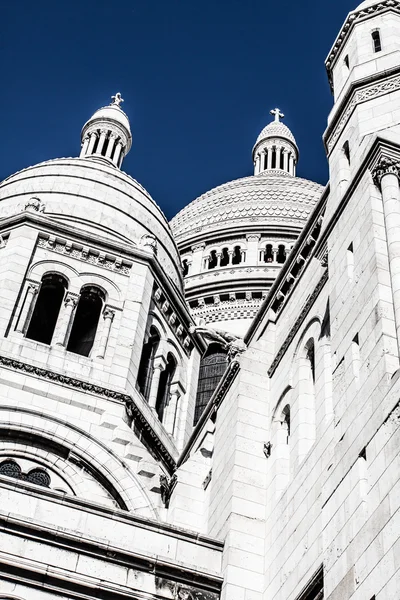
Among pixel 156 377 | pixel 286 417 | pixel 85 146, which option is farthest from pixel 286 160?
pixel 286 417

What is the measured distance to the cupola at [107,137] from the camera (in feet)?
140

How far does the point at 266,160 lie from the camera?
67.8 m

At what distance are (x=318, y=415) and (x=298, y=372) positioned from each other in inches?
70.5

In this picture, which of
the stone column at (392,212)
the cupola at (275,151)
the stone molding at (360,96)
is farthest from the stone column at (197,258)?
the stone column at (392,212)

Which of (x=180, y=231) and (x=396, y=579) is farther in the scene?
(x=180, y=231)

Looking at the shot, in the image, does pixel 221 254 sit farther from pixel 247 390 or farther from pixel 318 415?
pixel 318 415

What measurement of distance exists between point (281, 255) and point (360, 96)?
28.5 m

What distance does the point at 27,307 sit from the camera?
2686 centimetres

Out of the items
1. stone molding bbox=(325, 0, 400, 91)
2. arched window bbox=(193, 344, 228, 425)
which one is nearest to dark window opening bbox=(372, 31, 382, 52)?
stone molding bbox=(325, 0, 400, 91)

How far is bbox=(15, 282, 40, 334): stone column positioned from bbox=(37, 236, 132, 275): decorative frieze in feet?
5.89

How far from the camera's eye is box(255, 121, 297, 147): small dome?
69000 millimetres

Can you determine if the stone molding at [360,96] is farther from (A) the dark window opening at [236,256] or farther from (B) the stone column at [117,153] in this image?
(A) the dark window opening at [236,256]

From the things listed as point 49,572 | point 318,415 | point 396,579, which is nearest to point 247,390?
point 318,415

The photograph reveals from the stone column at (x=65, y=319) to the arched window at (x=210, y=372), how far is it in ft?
32.2
